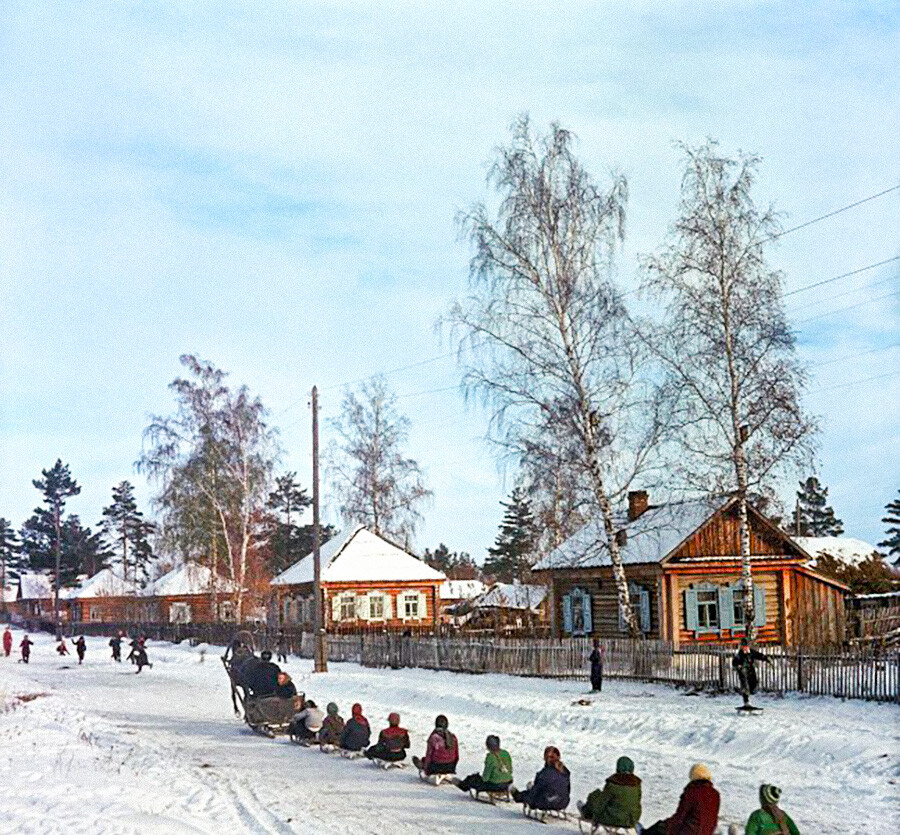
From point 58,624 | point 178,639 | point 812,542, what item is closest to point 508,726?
point 178,639

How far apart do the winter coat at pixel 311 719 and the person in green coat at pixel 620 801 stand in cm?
877

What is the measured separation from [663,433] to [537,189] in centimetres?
760

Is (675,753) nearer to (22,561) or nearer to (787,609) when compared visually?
(787,609)

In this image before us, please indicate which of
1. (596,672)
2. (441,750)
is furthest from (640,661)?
(441,750)

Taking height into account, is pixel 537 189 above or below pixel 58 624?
above

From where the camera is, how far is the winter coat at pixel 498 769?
1477 cm

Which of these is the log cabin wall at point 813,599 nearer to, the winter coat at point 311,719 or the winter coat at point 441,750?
the winter coat at point 311,719

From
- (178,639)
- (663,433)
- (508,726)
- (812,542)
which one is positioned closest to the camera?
(508,726)

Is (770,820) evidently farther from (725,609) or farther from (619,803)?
(725,609)

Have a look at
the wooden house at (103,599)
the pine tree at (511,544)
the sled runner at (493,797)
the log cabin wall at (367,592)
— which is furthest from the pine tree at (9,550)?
the sled runner at (493,797)

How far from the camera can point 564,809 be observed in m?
13.8

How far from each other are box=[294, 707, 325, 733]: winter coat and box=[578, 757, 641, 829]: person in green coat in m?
8.77

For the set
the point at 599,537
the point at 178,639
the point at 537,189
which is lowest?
the point at 178,639

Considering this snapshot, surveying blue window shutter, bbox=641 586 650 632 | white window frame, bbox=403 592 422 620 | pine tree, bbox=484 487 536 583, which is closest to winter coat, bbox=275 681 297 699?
blue window shutter, bbox=641 586 650 632
